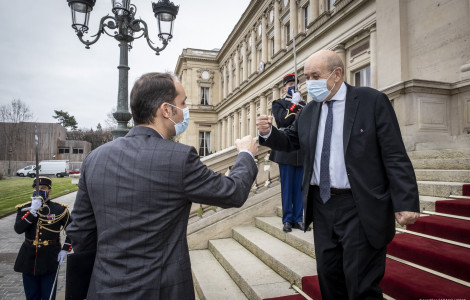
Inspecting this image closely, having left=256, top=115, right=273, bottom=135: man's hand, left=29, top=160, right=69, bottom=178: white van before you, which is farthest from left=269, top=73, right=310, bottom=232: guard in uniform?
left=29, top=160, right=69, bottom=178: white van

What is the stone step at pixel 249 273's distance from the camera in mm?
3359

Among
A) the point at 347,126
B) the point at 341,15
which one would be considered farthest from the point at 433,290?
the point at 341,15

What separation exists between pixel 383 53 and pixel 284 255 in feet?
34.1

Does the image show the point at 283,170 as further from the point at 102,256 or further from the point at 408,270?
the point at 102,256

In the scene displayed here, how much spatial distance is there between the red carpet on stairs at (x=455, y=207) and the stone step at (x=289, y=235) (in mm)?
1711

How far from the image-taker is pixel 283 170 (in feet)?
15.8

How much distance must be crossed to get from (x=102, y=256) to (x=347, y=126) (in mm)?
1849

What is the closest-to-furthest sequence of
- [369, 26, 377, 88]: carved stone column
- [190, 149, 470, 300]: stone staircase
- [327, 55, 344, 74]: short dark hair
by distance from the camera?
[327, 55, 344, 74]: short dark hair → [190, 149, 470, 300]: stone staircase → [369, 26, 377, 88]: carved stone column

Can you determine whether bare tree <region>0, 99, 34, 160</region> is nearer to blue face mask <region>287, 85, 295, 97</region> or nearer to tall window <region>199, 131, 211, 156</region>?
tall window <region>199, 131, 211, 156</region>

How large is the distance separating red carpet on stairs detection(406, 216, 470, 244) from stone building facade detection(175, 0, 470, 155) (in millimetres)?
3001

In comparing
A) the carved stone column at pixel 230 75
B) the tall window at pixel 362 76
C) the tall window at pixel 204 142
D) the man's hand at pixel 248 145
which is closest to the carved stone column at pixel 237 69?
the carved stone column at pixel 230 75

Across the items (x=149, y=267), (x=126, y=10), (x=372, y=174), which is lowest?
(x=149, y=267)

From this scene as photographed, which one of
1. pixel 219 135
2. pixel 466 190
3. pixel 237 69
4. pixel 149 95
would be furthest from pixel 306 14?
pixel 219 135

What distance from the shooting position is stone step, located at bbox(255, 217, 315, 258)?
3.97m
